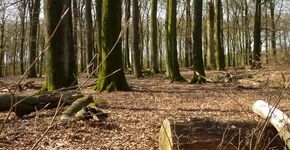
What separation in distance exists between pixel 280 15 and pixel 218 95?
35192mm

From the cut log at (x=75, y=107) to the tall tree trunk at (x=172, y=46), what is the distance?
A: 989 cm

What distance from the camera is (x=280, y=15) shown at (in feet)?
149

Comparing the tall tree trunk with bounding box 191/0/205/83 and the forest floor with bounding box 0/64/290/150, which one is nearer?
the forest floor with bounding box 0/64/290/150

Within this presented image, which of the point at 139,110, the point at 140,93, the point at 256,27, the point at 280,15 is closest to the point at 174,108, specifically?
the point at 139,110

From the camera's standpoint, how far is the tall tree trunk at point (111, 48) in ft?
43.3

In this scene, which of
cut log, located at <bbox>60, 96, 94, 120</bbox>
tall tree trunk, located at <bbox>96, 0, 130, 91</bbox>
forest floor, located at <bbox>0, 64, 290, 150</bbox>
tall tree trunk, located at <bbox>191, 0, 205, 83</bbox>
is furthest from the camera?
tall tree trunk, located at <bbox>191, 0, 205, 83</bbox>

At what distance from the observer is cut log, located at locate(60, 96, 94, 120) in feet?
26.4

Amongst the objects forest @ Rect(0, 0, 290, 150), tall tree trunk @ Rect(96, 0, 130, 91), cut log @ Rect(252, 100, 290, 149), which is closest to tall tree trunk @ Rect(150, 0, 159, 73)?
forest @ Rect(0, 0, 290, 150)

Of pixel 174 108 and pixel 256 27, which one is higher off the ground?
pixel 256 27

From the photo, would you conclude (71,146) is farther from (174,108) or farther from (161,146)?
(174,108)

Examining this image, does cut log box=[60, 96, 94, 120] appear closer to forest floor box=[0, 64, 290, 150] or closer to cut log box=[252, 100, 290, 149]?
forest floor box=[0, 64, 290, 150]

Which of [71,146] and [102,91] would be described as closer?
[71,146]

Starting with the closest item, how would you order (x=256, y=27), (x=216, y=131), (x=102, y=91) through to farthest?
(x=216, y=131), (x=102, y=91), (x=256, y=27)

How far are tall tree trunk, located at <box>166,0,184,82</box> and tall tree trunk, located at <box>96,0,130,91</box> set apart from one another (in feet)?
17.0
